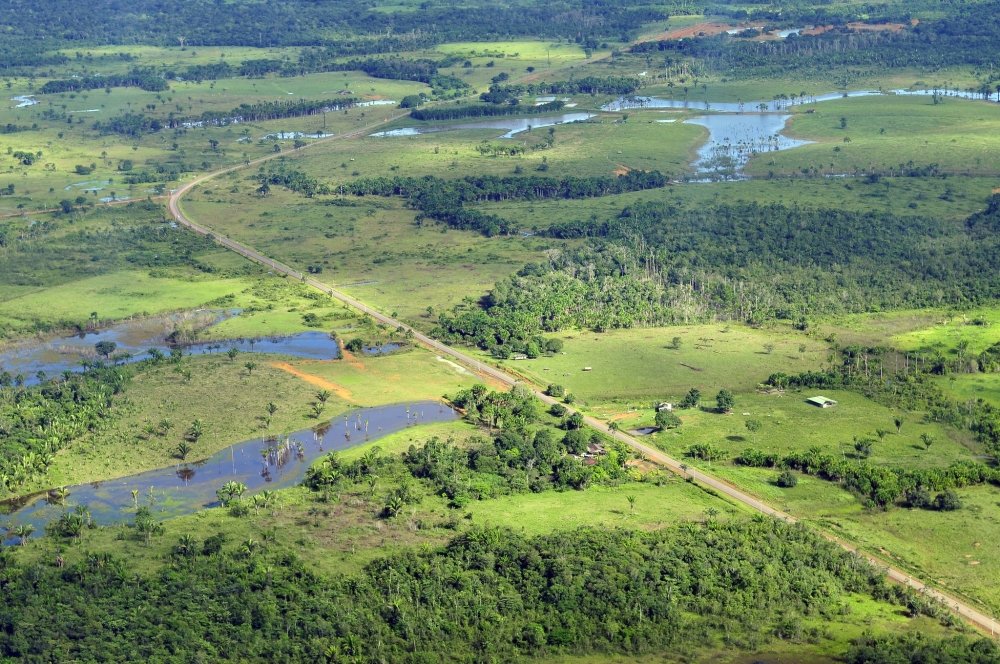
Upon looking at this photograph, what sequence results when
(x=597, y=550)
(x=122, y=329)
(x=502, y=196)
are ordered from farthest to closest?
(x=502, y=196), (x=122, y=329), (x=597, y=550)

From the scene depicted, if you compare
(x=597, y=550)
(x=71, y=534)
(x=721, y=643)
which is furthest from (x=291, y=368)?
(x=721, y=643)

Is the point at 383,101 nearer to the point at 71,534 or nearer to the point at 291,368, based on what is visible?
the point at 291,368

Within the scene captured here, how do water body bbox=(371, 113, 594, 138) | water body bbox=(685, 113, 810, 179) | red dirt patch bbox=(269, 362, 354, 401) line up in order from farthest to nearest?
water body bbox=(371, 113, 594, 138) < water body bbox=(685, 113, 810, 179) < red dirt patch bbox=(269, 362, 354, 401)

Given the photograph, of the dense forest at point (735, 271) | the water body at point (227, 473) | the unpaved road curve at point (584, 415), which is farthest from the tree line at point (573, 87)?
the water body at point (227, 473)

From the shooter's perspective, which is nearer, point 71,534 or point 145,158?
point 71,534

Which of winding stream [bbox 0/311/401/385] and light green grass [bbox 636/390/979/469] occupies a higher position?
winding stream [bbox 0/311/401/385]

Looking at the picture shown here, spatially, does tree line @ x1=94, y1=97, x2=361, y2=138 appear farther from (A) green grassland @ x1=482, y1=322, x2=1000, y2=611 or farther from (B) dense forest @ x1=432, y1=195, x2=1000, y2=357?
(A) green grassland @ x1=482, y1=322, x2=1000, y2=611

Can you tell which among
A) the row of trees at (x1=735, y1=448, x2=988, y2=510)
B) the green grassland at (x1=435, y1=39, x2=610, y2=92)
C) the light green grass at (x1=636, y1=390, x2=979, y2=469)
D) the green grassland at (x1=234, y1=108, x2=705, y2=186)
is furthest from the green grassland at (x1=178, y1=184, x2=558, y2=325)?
the green grassland at (x1=435, y1=39, x2=610, y2=92)

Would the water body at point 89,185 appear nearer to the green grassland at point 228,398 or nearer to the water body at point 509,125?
the water body at point 509,125
